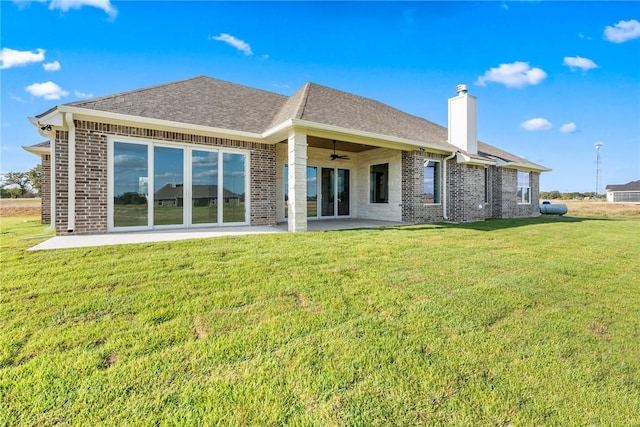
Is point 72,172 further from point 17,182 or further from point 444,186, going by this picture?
point 17,182

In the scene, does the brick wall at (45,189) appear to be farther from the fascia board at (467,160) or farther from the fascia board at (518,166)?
the fascia board at (518,166)

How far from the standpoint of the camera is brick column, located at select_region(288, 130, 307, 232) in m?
8.45

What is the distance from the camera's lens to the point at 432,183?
41.3ft

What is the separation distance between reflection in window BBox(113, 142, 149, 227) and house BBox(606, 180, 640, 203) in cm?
7761

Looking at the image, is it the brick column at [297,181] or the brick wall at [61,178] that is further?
the brick column at [297,181]

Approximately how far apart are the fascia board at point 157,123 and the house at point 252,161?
0.03 metres

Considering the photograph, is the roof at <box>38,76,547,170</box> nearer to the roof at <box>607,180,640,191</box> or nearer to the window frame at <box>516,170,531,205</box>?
the window frame at <box>516,170,531,205</box>

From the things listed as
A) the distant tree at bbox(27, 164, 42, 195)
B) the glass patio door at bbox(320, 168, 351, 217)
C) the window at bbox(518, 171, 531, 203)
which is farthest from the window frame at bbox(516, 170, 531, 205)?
the distant tree at bbox(27, 164, 42, 195)

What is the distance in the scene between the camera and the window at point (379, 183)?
12750mm

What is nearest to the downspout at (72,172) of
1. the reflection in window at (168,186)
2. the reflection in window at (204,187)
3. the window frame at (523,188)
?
the reflection in window at (168,186)

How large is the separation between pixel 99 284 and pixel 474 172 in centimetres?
1429

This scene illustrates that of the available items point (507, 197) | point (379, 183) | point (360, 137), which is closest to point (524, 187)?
point (507, 197)

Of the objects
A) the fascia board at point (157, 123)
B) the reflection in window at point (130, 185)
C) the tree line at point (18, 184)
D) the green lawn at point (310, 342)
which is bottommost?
the green lawn at point (310, 342)

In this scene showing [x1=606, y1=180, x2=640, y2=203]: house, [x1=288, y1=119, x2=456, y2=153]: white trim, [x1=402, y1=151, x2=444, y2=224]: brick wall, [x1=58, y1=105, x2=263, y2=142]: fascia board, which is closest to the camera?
[x1=58, y1=105, x2=263, y2=142]: fascia board
